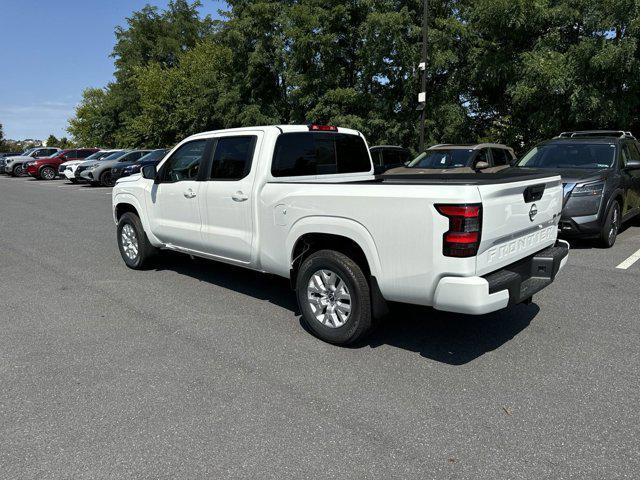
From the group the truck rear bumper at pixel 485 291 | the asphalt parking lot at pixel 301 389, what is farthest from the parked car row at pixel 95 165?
the truck rear bumper at pixel 485 291

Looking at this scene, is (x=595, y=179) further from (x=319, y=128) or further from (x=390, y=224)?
(x=390, y=224)

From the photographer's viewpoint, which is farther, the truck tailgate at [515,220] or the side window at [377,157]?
the side window at [377,157]

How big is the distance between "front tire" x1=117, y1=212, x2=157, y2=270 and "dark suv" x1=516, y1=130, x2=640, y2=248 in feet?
19.6

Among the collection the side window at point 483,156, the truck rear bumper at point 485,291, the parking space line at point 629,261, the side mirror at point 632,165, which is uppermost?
the side window at point 483,156

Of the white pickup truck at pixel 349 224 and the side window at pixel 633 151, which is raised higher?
the side window at pixel 633 151

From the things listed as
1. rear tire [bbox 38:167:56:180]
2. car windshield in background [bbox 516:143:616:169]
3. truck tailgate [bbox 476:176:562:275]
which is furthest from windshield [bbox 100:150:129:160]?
truck tailgate [bbox 476:176:562:275]

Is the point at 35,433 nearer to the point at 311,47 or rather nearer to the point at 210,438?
the point at 210,438

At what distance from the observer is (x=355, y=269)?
3.81m

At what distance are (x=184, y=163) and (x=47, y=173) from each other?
90.4 ft

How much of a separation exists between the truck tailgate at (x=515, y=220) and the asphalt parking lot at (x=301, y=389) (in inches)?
31.7

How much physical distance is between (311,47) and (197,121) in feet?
45.9

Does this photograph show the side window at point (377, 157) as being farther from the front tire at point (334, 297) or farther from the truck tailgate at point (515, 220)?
the front tire at point (334, 297)

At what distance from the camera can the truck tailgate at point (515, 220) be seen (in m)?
3.33

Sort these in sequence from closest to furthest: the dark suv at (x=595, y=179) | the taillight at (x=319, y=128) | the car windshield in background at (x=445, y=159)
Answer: the taillight at (x=319, y=128), the dark suv at (x=595, y=179), the car windshield in background at (x=445, y=159)
